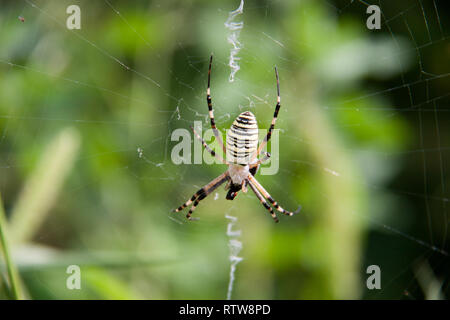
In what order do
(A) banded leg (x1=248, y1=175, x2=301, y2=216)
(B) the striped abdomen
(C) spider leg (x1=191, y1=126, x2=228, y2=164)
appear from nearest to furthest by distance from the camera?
(B) the striped abdomen, (C) spider leg (x1=191, y1=126, x2=228, y2=164), (A) banded leg (x1=248, y1=175, x2=301, y2=216)

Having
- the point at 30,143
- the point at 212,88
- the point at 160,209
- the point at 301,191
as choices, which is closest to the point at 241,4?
the point at 212,88

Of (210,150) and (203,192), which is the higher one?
(210,150)

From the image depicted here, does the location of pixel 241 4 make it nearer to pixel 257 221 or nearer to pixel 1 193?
pixel 257 221
